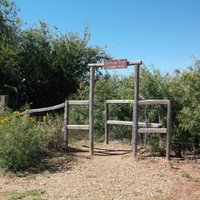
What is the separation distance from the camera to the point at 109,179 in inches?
312

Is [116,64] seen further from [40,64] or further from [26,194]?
[40,64]

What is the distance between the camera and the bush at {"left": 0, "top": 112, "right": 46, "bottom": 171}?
28.3 feet

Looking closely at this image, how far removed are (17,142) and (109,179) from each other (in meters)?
2.34

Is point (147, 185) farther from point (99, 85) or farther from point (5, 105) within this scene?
point (99, 85)

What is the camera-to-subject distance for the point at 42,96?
18.5m

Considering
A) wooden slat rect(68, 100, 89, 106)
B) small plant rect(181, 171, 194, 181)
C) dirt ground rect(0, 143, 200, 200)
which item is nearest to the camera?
dirt ground rect(0, 143, 200, 200)

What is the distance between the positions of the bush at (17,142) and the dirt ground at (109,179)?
0.39 m

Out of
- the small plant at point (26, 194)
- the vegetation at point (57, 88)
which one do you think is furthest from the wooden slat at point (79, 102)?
the small plant at point (26, 194)

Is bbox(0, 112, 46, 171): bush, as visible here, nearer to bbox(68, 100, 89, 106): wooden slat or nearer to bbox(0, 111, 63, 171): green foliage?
bbox(0, 111, 63, 171): green foliage

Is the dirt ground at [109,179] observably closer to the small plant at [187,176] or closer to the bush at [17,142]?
the small plant at [187,176]

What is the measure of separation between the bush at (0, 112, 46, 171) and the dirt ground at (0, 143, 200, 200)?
387 millimetres

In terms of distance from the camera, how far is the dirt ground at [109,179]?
6910 millimetres

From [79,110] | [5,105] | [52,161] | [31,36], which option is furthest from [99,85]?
[31,36]

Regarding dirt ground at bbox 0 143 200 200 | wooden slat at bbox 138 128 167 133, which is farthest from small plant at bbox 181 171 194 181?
wooden slat at bbox 138 128 167 133
